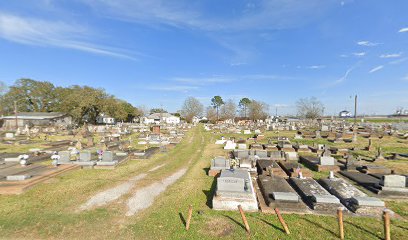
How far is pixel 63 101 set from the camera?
56.2 metres

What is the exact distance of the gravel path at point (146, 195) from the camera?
793 centimetres

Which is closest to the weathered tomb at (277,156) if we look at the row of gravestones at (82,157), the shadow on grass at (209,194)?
the shadow on grass at (209,194)

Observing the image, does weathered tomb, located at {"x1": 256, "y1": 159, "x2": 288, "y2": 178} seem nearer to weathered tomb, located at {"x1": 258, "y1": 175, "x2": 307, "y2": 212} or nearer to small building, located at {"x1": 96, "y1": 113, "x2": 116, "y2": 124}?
weathered tomb, located at {"x1": 258, "y1": 175, "x2": 307, "y2": 212}

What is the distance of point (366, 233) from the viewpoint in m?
6.04

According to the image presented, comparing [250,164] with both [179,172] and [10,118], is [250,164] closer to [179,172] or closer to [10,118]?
[179,172]

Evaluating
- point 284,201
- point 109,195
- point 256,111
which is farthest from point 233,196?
point 256,111

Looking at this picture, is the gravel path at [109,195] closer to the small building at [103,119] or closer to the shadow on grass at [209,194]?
the shadow on grass at [209,194]

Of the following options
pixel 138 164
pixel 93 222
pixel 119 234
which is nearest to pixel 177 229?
pixel 119 234

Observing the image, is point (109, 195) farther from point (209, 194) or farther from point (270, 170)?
point (270, 170)

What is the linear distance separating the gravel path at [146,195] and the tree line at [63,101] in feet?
165

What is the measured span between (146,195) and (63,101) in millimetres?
57766

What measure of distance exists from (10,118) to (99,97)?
23018mm

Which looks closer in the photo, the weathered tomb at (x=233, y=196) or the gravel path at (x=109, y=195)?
the weathered tomb at (x=233, y=196)

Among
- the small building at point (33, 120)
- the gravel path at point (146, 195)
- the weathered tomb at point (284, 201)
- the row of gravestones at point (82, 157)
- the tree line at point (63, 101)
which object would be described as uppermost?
the tree line at point (63, 101)
